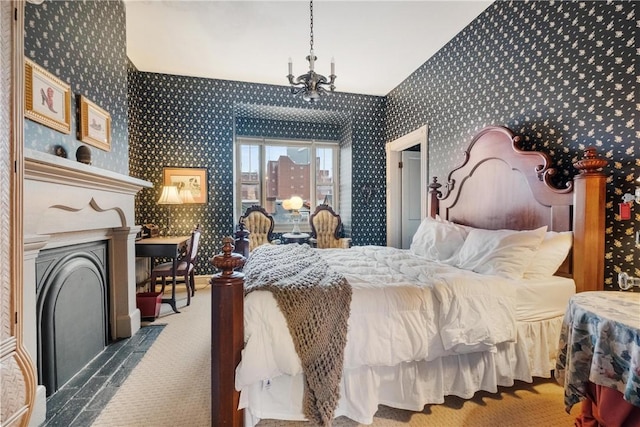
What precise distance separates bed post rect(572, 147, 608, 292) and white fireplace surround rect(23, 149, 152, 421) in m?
3.05

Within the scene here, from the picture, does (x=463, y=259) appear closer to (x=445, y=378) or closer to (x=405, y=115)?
(x=445, y=378)

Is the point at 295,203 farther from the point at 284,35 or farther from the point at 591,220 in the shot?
the point at 591,220

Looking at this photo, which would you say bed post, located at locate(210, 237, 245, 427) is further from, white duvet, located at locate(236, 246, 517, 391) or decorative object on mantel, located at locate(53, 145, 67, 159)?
decorative object on mantel, located at locate(53, 145, 67, 159)

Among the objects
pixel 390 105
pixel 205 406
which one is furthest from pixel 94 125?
pixel 390 105

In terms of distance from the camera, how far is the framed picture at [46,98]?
1.61 m

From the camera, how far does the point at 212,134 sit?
4.30 metres

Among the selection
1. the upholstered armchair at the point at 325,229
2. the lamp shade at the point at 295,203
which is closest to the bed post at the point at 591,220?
the upholstered armchair at the point at 325,229

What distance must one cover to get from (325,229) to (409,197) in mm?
1550

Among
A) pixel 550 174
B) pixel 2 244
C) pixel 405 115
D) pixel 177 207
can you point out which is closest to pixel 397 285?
pixel 550 174

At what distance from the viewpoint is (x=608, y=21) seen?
1786mm

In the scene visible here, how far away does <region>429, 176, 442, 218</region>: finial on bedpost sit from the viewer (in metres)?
3.41

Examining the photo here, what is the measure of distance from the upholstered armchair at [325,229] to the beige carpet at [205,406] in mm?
2652

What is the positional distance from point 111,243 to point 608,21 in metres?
4.06

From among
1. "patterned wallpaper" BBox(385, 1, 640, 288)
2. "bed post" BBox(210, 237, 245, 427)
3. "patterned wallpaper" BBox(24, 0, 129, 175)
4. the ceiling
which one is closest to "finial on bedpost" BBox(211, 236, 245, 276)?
"bed post" BBox(210, 237, 245, 427)
